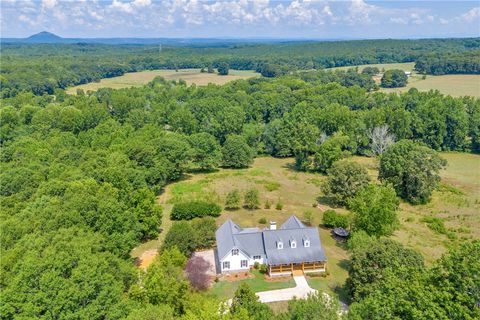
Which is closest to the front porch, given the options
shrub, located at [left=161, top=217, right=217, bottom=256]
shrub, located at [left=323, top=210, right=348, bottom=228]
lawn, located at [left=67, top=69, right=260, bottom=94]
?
shrub, located at [left=161, top=217, right=217, bottom=256]

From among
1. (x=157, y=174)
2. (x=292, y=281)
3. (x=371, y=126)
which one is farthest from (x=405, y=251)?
(x=371, y=126)

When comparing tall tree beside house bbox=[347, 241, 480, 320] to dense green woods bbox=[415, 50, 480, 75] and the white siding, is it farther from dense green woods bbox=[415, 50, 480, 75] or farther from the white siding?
dense green woods bbox=[415, 50, 480, 75]

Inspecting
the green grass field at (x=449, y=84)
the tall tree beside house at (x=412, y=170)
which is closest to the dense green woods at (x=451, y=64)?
the green grass field at (x=449, y=84)

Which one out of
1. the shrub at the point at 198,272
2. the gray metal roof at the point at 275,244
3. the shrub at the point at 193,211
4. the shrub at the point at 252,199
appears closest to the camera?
the shrub at the point at 198,272

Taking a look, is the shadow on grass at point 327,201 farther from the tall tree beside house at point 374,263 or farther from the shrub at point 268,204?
the tall tree beside house at point 374,263

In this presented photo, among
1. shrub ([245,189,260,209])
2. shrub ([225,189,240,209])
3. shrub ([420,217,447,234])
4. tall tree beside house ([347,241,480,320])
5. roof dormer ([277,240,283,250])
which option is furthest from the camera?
shrub ([225,189,240,209])

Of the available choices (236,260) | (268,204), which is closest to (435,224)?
(268,204)
